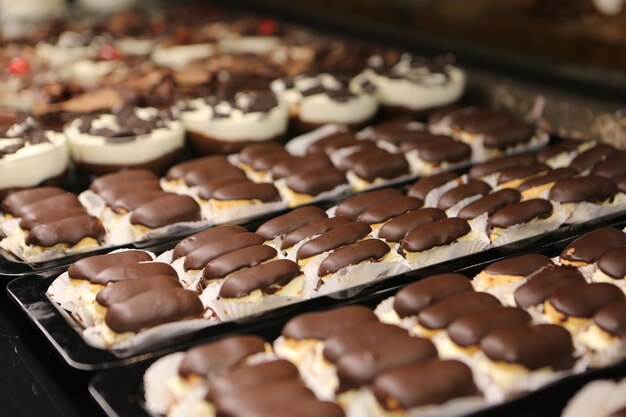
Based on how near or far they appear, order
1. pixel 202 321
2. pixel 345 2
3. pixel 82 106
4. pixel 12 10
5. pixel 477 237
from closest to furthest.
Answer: pixel 202 321 < pixel 477 237 < pixel 82 106 < pixel 345 2 < pixel 12 10

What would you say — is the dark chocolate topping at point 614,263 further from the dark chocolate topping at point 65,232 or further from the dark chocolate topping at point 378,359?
the dark chocolate topping at point 65,232

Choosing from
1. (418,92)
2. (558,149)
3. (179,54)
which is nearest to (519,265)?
(558,149)

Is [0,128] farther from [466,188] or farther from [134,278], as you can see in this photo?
[466,188]

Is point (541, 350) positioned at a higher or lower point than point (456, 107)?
higher

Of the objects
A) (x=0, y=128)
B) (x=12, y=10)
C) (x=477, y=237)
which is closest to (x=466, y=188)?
(x=477, y=237)

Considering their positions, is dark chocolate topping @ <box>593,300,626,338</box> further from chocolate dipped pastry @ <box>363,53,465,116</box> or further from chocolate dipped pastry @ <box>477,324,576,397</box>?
chocolate dipped pastry @ <box>363,53,465,116</box>

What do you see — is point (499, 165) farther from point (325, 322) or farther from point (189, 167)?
point (325, 322)

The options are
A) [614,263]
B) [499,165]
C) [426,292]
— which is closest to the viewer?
[426,292]
